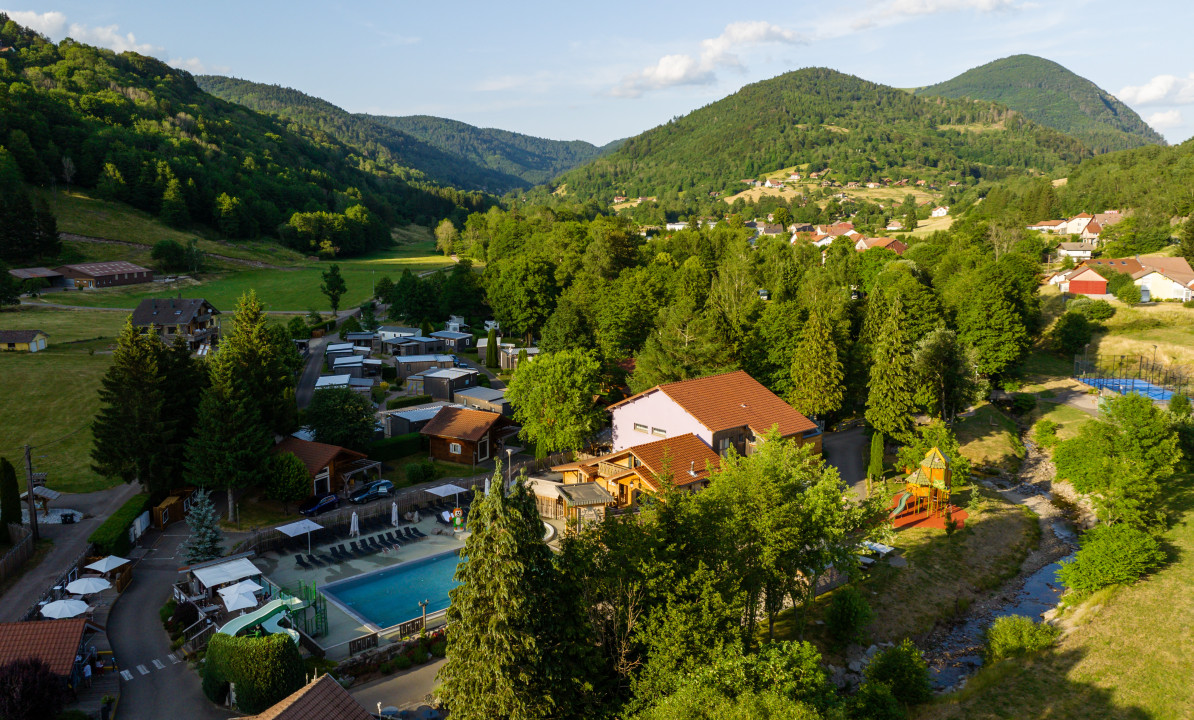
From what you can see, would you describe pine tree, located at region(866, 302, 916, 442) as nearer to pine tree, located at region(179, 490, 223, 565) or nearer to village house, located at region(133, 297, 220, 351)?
pine tree, located at region(179, 490, 223, 565)

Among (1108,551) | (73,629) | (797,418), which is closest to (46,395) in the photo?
(73,629)

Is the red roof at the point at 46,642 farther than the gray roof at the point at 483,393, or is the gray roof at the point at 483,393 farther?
the gray roof at the point at 483,393

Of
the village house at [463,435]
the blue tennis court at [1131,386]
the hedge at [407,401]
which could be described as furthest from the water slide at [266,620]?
the blue tennis court at [1131,386]

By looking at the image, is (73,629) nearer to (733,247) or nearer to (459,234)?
(733,247)

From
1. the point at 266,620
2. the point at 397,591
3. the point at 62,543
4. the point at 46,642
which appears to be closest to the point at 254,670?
the point at 266,620

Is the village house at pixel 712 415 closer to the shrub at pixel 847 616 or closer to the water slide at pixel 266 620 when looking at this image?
the shrub at pixel 847 616

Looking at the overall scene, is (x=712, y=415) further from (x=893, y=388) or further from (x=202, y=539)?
(x=202, y=539)
